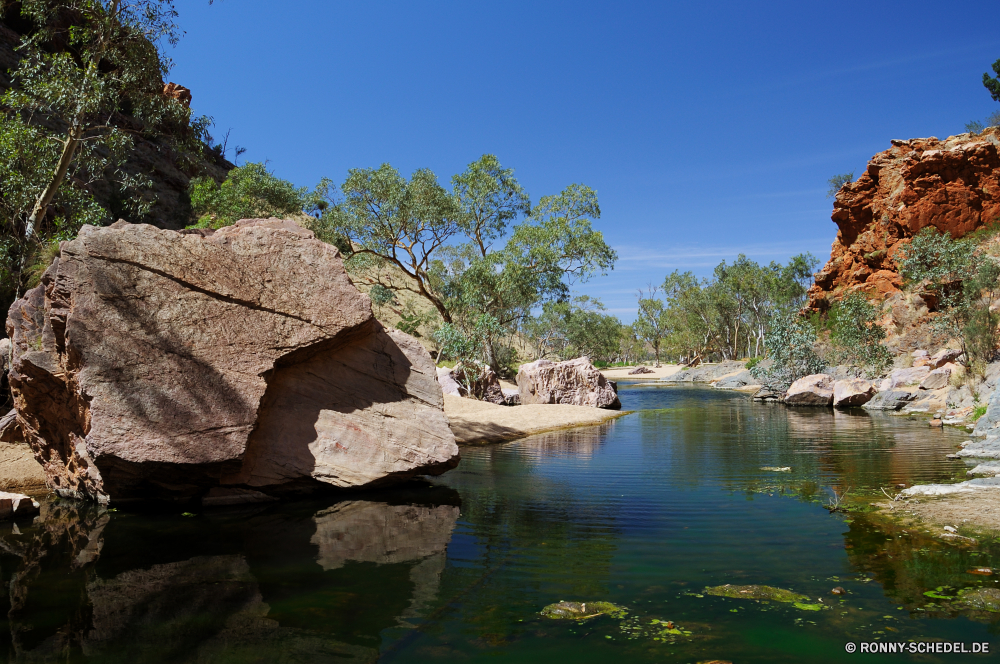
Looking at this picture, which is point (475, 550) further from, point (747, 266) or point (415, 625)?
point (747, 266)

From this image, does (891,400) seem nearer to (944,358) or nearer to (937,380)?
(937,380)

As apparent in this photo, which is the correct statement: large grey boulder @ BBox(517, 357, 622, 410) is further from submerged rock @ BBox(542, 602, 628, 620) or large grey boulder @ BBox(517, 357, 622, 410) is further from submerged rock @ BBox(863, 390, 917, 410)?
submerged rock @ BBox(542, 602, 628, 620)

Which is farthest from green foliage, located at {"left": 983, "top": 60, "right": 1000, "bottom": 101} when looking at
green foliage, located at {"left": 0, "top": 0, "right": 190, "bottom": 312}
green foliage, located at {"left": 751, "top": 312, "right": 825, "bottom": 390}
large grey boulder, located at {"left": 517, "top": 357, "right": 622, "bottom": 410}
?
green foliage, located at {"left": 0, "top": 0, "right": 190, "bottom": 312}

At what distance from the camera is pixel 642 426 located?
1900cm

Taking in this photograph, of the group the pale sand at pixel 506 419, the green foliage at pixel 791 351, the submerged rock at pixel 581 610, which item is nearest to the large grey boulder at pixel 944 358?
the green foliage at pixel 791 351

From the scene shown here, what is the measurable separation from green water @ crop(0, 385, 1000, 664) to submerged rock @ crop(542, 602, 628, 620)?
9cm

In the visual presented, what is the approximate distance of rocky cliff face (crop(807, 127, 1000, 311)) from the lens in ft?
132

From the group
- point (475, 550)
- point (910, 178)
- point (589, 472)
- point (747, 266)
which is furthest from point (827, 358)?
point (747, 266)

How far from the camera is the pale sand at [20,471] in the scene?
9344mm

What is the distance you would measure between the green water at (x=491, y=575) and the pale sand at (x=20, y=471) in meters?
1.95

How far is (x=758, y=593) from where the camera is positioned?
15.8 ft

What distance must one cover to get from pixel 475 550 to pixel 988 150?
49075 mm

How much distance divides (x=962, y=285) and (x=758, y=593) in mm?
34602

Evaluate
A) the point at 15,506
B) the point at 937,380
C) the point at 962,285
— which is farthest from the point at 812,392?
the point at 15,506
